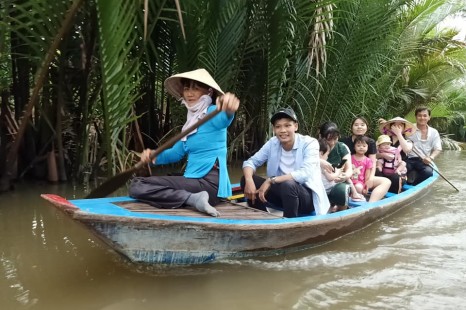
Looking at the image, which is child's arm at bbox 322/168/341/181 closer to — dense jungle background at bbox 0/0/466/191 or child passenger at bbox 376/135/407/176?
child passenger at bbox 376/135/407/176

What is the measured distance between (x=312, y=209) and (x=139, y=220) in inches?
61.9

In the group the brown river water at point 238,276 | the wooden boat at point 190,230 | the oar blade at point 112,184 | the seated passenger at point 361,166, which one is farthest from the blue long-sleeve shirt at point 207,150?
the seated passenger at point 361,166

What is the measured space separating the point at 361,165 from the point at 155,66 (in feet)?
9.22

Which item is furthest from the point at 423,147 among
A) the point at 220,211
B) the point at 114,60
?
the point at 114,60

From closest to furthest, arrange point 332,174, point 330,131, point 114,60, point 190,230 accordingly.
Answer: point 190,230 < point 114,60 < point 332,174 < point 330,131

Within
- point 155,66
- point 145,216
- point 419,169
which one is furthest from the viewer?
point 419,169

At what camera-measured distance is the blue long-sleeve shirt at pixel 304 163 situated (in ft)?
10.6

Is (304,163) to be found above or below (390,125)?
below

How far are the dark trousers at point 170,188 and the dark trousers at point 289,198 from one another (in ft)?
1.81

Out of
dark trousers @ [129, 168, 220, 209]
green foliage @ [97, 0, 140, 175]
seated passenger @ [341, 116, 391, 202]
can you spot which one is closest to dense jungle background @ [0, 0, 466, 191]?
green foliage @ [97, 0, 140, 175]

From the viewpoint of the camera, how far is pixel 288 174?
324 cm

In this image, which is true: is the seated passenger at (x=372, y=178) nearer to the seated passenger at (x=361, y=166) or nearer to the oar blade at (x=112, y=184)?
the seated passenger at (x=361, y=166)

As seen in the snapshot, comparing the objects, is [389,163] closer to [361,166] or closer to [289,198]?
[361,166]

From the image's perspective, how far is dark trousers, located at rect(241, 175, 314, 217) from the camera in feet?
10.4
